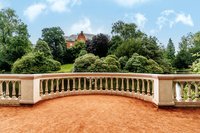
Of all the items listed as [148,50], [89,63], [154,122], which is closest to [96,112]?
[154,122]

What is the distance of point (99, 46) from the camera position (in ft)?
108

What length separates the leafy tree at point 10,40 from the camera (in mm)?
32938

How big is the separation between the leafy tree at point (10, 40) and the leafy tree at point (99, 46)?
922cm

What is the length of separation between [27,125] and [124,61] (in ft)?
56.4

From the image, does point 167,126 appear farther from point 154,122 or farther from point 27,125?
point 27,125

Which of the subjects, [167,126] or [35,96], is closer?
[167,126]

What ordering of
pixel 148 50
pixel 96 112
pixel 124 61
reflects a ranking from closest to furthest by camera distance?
1. pixel 96 112
2. pixel 124 61
3. pixel 148 50

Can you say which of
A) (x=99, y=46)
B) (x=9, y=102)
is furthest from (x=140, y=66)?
(x=99, y=46)

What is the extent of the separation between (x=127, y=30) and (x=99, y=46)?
33.7 feet

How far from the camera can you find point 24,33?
35.0 m

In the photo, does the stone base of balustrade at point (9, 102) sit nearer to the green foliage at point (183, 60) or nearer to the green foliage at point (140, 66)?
the green foliage at point (140, 66)

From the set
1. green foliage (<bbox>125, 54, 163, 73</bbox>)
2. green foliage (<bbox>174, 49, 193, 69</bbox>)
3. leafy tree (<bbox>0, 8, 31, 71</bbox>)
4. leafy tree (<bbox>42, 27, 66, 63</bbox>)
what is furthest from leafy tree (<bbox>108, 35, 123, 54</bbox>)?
green foliage (<bbox>125, 54, 163, 73</bbox>)

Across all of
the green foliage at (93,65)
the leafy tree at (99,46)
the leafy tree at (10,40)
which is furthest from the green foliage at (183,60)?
the green foliage at (93,65)

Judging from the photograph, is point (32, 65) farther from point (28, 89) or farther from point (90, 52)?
point (28, 89)
